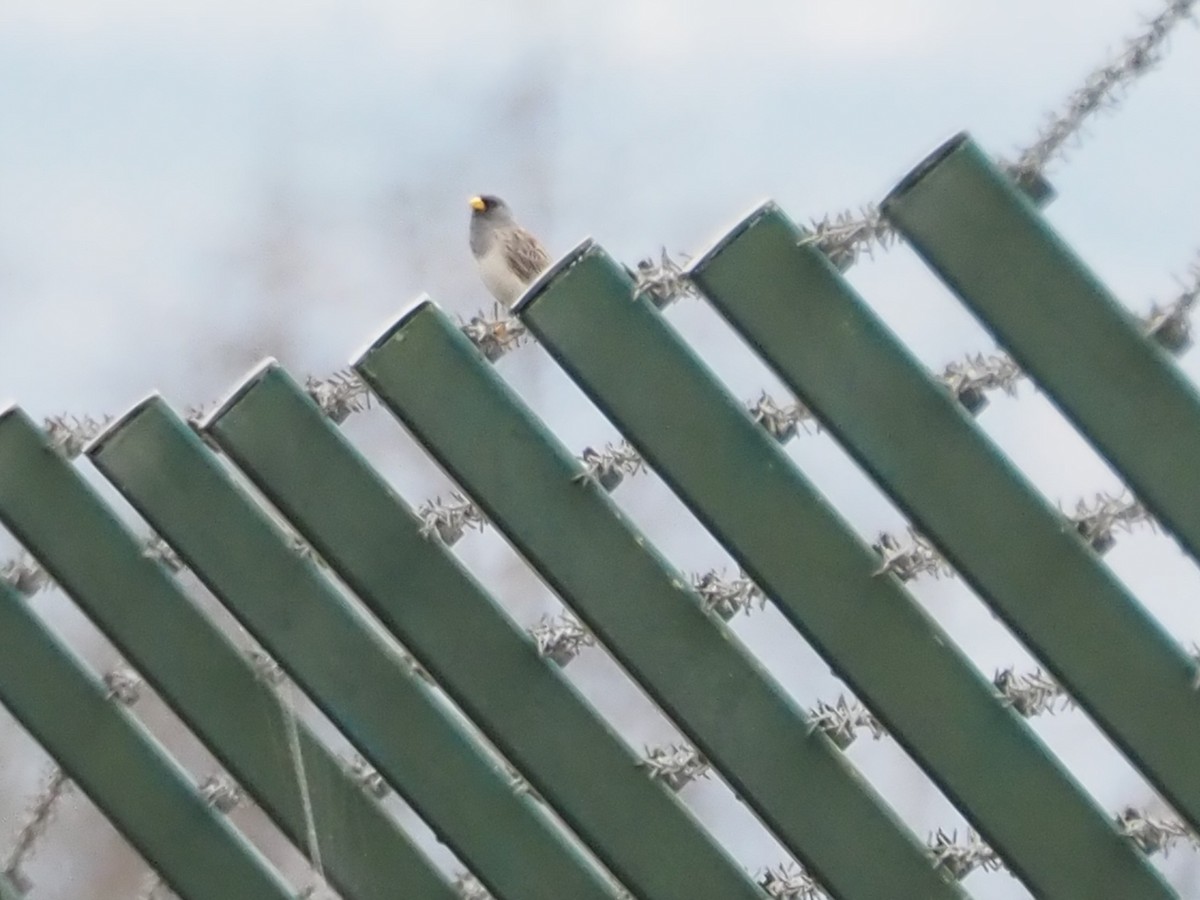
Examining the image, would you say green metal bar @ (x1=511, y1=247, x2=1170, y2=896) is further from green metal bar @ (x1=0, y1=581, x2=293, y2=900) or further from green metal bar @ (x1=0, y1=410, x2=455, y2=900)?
green metal bar @ (x1=0, y1=581, x2=293, y2=900)

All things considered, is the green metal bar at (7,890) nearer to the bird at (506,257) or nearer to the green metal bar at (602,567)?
the green metal bar at (602,567)

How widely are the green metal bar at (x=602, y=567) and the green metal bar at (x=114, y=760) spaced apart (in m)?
0.38

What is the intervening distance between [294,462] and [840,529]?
386 millimetres

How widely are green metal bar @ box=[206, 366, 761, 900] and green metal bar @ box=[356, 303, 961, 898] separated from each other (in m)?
0.07

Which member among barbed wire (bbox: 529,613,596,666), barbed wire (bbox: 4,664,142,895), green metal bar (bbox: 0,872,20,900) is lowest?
barbed wire (bbox: 529,613,596,666)

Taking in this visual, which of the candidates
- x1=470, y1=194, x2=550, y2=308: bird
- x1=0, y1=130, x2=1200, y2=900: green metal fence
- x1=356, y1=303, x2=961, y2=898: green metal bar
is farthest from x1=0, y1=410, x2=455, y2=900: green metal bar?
x1=470, y1=194, x2=550, y2=308: bird

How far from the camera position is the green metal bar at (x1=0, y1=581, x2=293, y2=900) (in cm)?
139

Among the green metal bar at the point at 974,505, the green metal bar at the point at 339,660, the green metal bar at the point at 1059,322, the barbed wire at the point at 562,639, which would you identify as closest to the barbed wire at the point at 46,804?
the green metal bar at the point at 339,660

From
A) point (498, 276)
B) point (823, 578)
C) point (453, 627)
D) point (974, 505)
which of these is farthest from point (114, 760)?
point (498, 276)

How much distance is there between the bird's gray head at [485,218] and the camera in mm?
2844

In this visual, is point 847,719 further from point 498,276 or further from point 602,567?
point 498,276

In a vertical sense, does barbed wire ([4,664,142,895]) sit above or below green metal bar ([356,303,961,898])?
above

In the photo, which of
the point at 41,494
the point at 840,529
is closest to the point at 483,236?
the point at 41,494

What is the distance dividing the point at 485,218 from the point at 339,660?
176cm
